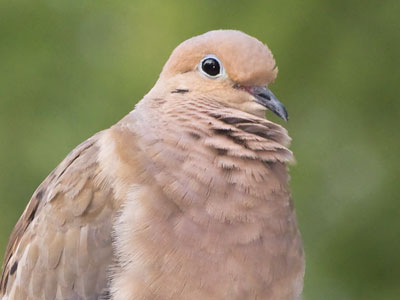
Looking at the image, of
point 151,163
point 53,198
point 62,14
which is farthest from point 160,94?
point 62,14

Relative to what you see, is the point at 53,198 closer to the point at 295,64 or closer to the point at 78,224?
A: the point at 78,224

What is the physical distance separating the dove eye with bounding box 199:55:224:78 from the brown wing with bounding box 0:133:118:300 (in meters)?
0.54

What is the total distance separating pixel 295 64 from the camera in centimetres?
545

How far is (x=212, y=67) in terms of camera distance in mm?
2914

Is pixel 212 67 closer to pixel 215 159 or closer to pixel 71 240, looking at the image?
pixel 215 159

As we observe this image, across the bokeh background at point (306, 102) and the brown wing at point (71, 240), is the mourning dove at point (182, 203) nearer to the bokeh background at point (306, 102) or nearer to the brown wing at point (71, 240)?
the brown wing at point (71, 240)

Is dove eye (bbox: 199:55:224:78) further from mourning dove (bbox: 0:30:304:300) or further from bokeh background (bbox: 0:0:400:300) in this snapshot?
bokeh background (bbox: 0:0:400:300)

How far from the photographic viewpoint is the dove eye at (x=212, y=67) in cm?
291

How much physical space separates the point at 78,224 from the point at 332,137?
308 cm

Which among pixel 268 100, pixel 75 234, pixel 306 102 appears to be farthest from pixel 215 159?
pixel 306 102

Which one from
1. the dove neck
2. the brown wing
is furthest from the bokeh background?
the brown wing

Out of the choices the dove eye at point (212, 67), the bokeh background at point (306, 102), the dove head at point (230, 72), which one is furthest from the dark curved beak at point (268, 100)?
the bokeh background at point (306, 102)

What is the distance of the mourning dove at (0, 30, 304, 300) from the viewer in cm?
253

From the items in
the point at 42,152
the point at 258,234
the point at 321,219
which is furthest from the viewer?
the point at 42,152
